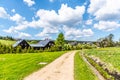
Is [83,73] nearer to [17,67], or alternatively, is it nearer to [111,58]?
[17,67]

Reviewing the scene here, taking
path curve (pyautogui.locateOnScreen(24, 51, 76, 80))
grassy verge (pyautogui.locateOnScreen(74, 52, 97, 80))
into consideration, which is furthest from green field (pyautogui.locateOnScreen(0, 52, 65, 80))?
grassy verge (pyautogui.locateOnScreen(74, 52, 97, 80))

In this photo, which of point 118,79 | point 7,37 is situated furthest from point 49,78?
point 7,37

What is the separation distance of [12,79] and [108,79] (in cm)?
965

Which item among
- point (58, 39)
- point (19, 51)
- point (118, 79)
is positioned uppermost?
point (58, 39)

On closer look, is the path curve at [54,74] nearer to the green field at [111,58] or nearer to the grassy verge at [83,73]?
the grassy verge at [83,73]

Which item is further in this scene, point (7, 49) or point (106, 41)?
point (106, 41)

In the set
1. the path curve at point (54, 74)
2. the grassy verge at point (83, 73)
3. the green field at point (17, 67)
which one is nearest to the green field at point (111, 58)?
the grassy verge at point (83, 73)

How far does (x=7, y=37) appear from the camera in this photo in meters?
178

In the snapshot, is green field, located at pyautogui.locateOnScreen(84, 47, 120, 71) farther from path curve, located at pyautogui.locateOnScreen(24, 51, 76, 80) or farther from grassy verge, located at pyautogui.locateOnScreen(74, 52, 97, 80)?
path curve, located at pyautogui.locateOnScreen(24, 51, 76, 80)

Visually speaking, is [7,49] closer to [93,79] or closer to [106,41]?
[93,79]

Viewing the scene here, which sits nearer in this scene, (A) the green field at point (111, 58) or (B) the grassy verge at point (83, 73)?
(B) the grassy verge at point (83, 73)

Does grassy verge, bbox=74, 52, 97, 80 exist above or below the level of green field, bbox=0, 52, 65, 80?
below

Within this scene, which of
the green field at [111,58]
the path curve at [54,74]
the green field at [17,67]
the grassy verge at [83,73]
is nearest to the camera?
the path curve at [54,74]

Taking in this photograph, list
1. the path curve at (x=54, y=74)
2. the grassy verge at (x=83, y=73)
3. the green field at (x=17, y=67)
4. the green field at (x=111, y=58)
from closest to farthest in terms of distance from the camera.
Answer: the path curve at (x=54, y=74) < the grassy verge at (x=83, y=73) < the green field at (x=17, y=67) < the green field at (x=111, y=58)
